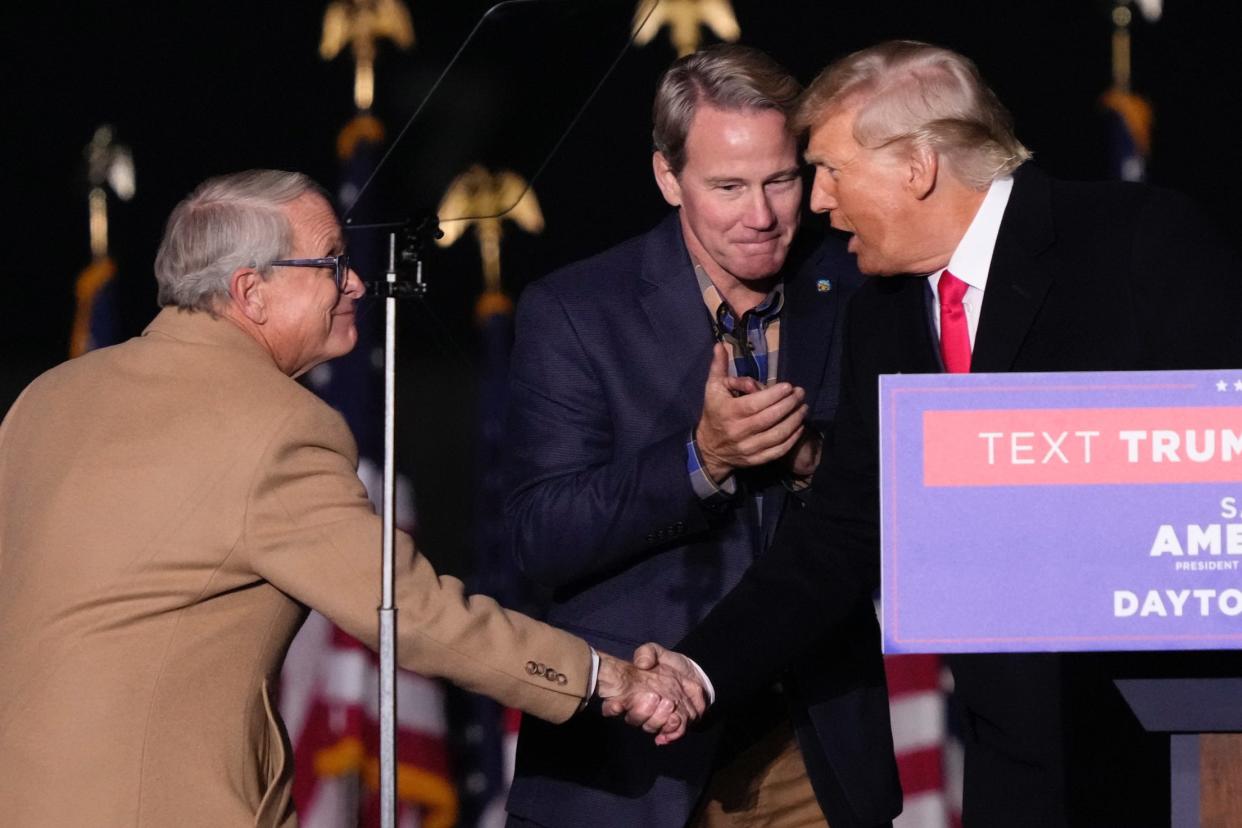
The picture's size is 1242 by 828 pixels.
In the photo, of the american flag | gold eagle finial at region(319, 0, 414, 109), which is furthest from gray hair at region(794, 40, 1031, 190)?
the american flag

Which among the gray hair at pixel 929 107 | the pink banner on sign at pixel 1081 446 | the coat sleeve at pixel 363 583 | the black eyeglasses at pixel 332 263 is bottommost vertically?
the coat sleeve at pixel 363 583

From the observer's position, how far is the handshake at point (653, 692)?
235cm

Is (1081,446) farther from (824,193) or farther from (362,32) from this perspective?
(362,32)

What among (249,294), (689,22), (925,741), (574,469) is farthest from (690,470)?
(925,741)

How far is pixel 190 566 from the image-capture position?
80.4 inches

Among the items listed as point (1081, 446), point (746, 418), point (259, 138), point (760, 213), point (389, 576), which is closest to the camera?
point (1081, 446)

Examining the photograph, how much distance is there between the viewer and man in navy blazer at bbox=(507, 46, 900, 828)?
2.58 metres

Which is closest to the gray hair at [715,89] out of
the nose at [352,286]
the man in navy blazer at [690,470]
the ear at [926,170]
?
the man in navy blazer at [690,470]

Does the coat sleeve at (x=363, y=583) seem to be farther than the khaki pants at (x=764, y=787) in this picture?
No

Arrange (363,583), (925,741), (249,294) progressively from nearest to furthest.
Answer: (363,583), (249,294), (925,741)

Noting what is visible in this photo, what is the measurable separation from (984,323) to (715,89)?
71 cm

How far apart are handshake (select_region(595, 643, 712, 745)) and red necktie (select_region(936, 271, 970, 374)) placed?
540 mm

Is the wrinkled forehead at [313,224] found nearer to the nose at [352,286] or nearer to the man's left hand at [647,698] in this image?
the nose at [352,286]

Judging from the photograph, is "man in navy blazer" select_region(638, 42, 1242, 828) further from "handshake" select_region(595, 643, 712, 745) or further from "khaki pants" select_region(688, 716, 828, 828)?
"khaki pants" select_region(688, 716, 828, 828)
